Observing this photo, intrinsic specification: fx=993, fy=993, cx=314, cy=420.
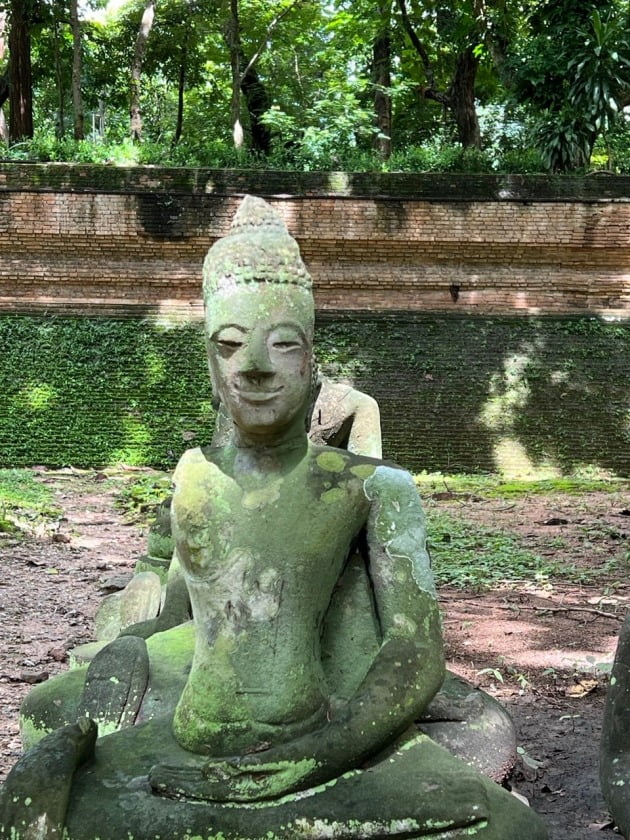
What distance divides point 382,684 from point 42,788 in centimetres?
73

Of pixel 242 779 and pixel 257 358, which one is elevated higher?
pixel 257 358

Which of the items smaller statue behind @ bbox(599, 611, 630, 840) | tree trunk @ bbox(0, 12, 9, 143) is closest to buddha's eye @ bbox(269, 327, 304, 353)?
smaller statue behind @ bbox(599, 611, 630, 840)

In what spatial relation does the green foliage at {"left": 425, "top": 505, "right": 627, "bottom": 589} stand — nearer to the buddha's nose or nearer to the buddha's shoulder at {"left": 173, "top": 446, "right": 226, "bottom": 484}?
the buddha's shoulder at {"left": 173, "top": 446, "right": 226, "bottom": 484}

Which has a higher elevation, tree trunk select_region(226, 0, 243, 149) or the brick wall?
tree trunk select_region(226, 0, 243, 149)

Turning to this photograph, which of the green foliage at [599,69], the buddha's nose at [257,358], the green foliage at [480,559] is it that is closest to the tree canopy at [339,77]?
the green foliage at [599,69]

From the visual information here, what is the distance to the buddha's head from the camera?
2.27 metres

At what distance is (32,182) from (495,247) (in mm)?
6273

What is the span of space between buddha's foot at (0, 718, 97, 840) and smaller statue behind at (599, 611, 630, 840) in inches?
47.4

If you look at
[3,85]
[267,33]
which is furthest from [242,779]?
A: [3,85]

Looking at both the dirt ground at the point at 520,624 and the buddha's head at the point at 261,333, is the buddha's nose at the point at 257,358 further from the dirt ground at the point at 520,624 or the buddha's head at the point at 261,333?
the dirt ground at the point at 520,624

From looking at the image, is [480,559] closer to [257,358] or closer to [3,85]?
[257,358]

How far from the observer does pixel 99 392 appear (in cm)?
1267

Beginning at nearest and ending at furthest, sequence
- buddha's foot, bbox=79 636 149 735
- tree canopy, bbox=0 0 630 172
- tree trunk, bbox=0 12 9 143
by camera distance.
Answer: buddha's foot, bbox=79 636 149 735 → tree canopy, bbox=0 0 630 172 → tree trunk, bbox=0 12 9 143

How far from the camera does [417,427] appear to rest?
40.8 feet
